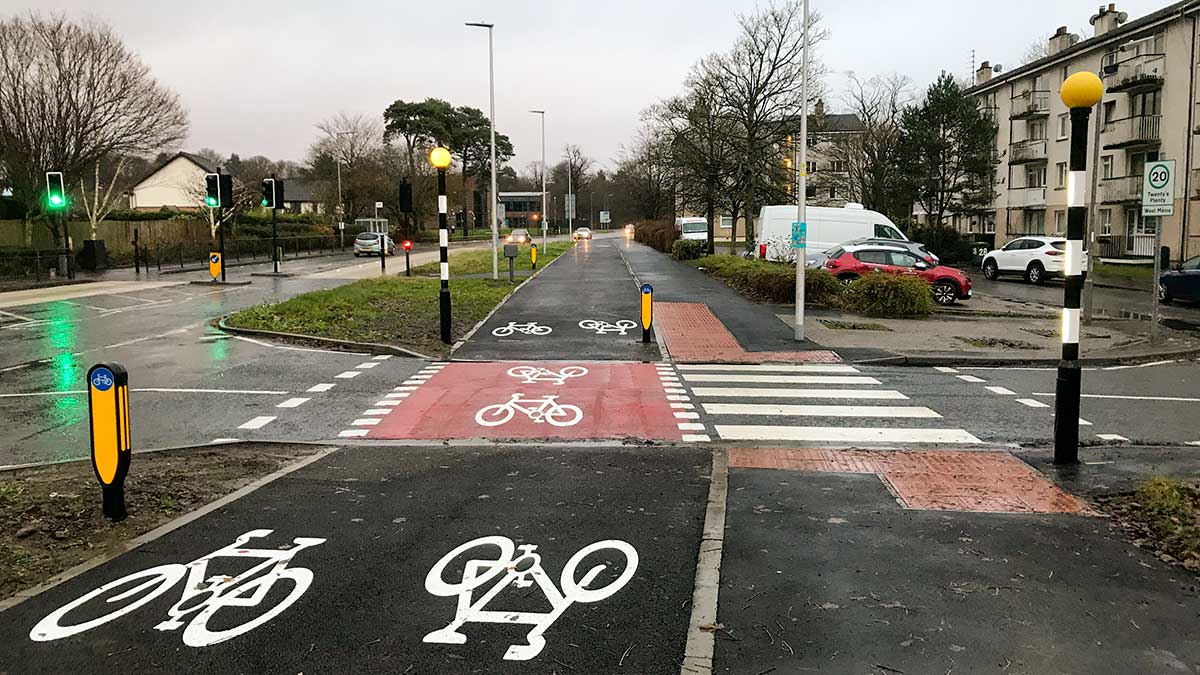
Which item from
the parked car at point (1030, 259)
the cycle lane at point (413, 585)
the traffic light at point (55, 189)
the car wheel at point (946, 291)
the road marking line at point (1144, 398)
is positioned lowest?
the road marking line at point (1144, 398)

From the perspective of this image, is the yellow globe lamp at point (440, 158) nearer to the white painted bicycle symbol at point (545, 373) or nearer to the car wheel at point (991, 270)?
the white painted bicycle symbol at point (545, 373)

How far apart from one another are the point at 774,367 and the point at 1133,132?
34934 mm

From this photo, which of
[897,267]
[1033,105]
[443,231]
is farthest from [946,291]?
[1033,105]

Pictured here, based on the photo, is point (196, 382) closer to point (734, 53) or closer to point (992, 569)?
point (992, 569)

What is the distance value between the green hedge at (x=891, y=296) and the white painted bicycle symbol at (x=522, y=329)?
748 cm

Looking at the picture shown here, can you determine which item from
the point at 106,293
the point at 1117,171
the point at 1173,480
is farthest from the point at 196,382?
the point at 1117,171

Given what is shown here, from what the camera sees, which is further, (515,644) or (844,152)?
(844,152)

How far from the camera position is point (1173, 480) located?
637 centimetres

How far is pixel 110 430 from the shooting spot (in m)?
5.71

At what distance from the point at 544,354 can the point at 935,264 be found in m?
13.8

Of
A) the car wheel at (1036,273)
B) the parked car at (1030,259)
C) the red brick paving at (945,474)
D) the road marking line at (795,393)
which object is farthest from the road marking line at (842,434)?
the car wheel at (1036,273)

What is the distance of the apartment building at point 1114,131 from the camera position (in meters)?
35.5

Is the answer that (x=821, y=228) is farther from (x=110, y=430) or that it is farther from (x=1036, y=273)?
(x=110, y=430)

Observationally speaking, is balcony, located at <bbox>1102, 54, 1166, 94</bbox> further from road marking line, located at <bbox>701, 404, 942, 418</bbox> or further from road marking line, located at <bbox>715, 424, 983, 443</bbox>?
road marking line, located at <bbox>715, 424, 983, 443</bbox>
